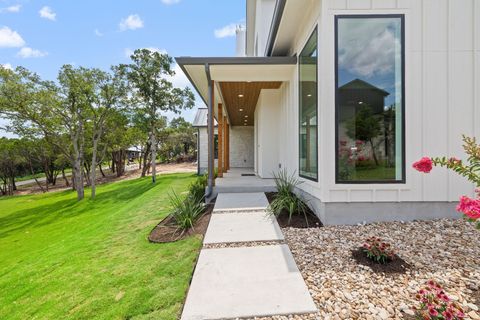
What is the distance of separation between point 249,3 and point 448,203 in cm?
1200

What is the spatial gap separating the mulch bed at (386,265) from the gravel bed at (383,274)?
58 millimetres

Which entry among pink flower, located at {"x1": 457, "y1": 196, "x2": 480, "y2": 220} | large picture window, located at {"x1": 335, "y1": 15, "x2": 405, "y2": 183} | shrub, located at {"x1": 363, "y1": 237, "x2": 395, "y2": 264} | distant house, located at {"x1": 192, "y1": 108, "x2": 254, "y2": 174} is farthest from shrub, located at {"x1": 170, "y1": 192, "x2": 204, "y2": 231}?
distant house, located at {"x1": 192, "y1": 108, "x2": 254, "y2": 174}

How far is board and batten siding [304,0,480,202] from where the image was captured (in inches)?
161

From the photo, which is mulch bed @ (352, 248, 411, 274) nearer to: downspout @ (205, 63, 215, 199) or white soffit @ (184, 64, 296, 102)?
downspout @ (205, 63, 215, 199)

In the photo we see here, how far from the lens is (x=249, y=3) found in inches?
486

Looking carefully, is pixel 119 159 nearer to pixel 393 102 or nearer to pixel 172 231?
pixel 172 231

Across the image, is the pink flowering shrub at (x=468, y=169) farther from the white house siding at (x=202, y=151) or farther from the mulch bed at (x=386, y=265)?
the white house siding at (x=202, y=151)

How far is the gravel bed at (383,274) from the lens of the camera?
2.25 metres

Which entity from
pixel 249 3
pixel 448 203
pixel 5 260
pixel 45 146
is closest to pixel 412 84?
pixel 448 203

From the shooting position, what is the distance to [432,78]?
13.5 feet

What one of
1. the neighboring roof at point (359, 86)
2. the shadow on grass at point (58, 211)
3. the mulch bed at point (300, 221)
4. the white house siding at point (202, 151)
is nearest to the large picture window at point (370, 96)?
the neighboring roof at point (359, 86)

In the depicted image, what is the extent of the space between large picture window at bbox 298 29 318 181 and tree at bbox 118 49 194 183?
449 inches

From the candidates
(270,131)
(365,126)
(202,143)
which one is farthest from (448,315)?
(202,143)

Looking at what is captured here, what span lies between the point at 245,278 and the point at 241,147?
1422cm
